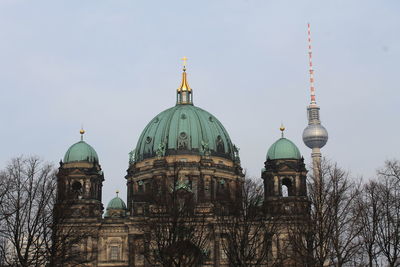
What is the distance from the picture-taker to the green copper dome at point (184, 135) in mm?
98562

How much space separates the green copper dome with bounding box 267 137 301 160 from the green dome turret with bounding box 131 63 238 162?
Result: 9525mm

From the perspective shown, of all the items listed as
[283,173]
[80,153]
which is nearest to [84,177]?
[80,153]

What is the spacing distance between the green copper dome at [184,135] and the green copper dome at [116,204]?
22.6ft

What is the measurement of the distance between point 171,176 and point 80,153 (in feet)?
46.5

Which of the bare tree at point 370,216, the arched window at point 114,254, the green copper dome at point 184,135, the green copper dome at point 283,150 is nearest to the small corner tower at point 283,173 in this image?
the green copper dome at point 283,150

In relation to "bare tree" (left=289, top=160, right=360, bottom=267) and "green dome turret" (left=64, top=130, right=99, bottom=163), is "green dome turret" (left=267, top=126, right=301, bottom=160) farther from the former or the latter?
"bare tree" (left=289, top=160, right=360, bottom=267)

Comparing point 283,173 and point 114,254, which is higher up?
point 283,173

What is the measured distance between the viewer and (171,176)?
89188mm

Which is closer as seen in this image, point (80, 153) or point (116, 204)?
point (80, 153)

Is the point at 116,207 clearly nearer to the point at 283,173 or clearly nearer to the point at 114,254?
the point at 114,254

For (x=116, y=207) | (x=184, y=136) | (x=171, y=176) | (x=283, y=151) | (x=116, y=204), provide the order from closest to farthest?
(x=171, y=176) < (x=283, y=151) < (x=184, y=136) < (x=116, y=207) < (x=116, y=204)

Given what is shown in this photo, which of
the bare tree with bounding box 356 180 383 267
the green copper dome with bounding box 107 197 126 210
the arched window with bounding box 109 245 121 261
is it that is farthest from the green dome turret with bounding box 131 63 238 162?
the bare tree with bounding box 356 180 383 267

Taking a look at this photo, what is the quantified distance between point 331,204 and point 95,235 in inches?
1869

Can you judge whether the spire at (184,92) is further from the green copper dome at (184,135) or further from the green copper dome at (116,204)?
the green copper dome at (116,204)
